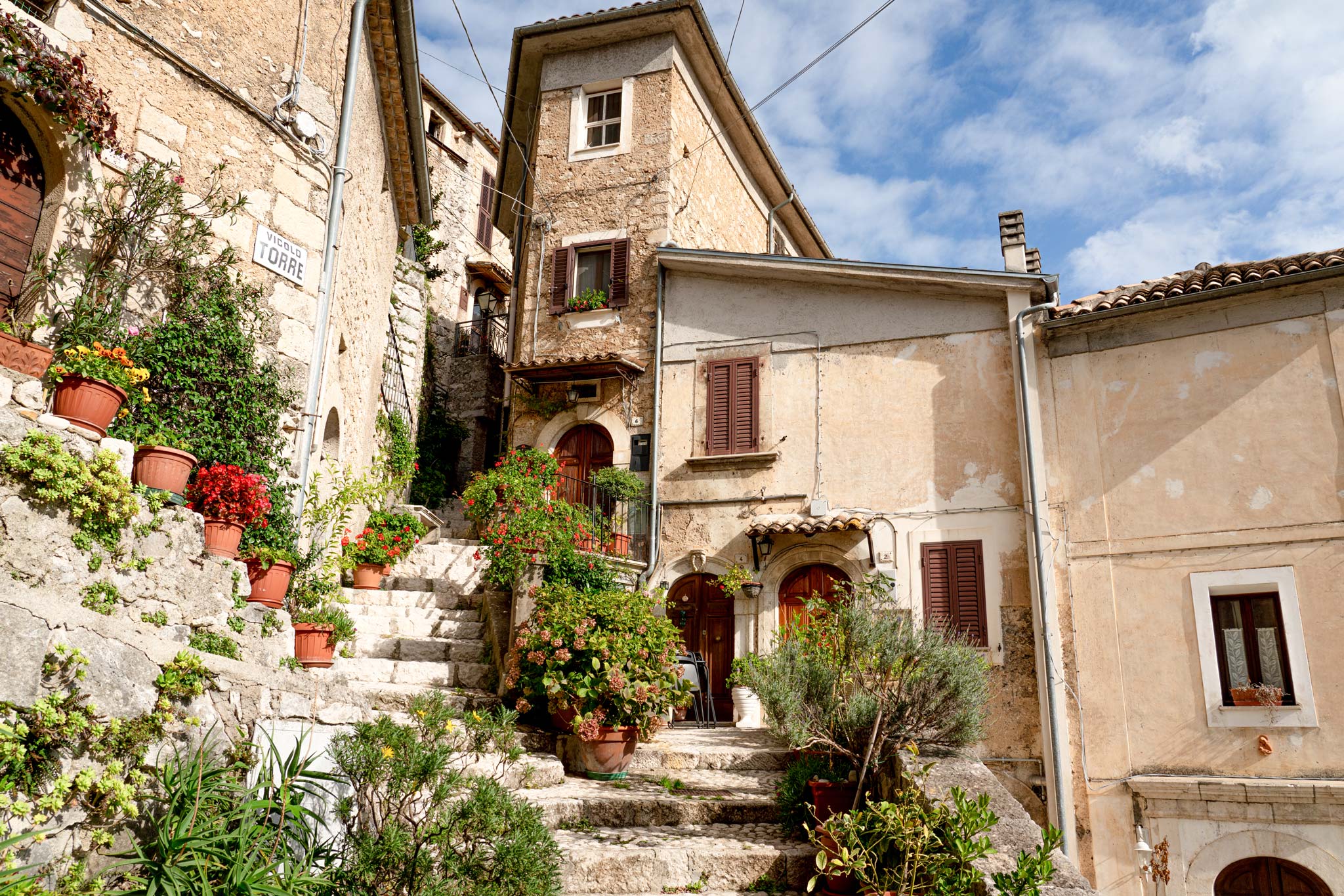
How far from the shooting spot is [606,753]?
7602 mm

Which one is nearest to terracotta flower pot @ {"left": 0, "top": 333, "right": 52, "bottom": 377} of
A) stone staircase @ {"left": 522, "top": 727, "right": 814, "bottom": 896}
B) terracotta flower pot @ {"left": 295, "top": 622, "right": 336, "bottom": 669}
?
terracotta flower pot @ {"left": 295, "top": 622, "right": 336, "bottom": 669}

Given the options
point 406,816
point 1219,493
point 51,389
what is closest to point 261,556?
point 51,389

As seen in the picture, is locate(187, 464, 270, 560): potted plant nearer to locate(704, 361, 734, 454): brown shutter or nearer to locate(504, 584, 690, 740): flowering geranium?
locate(504, 584, 690, 740): flowering geranium

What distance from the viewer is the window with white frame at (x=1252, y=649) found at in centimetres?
950

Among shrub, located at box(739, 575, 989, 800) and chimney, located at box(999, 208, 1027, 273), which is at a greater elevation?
chimney, located at box(999, 208, 1027, 273)

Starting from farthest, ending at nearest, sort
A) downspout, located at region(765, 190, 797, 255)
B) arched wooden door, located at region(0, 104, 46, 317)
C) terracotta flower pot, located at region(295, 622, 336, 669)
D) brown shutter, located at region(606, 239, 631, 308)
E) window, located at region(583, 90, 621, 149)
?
downspout, located at region(765, 190, 797, 255), window, located at region(583, 90, 621, 149), brown shutter, located at region(606, 239, 631, 308), terracotta flower pot, located at region(295, 622, 336, 669), arched wooden door, located at region(0, 104, 46, 317)

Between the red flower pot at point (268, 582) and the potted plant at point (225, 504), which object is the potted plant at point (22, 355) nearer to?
the potted plant at point (225, 504)

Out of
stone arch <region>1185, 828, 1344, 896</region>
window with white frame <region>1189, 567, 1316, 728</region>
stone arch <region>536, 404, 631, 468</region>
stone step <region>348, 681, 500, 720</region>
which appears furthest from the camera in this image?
stone arch <region>536, 404, 631, 468</region>

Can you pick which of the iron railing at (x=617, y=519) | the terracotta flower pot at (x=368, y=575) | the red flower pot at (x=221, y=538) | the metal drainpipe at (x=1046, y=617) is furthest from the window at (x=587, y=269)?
the red flower pot at (x=221, y=538)

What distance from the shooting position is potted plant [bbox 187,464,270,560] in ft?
19.7

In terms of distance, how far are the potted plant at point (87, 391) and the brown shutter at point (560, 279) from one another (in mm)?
9251

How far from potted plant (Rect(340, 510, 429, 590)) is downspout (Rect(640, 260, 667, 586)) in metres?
2.96

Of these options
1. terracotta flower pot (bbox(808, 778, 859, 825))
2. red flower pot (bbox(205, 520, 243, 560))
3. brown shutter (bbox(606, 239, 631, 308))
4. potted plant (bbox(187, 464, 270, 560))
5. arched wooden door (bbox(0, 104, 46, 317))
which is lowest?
terracotta flower pot (bbox(808, 778, 859, 825))

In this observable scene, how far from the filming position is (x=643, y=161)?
47.3 ft
